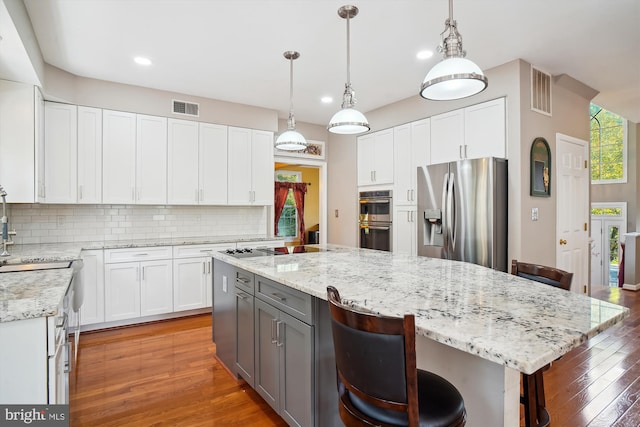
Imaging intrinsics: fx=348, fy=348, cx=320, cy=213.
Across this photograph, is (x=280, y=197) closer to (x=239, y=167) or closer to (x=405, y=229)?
(x=239, y=167)

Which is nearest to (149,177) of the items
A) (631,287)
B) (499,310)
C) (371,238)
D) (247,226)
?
(247,226)

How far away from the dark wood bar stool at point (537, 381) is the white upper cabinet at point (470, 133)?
1.82m

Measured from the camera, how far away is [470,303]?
136 cm

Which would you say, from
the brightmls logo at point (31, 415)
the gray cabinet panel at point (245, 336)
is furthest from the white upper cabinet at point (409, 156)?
the brightmls logo at point (31, 415)

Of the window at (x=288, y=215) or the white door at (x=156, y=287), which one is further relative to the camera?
the window at (x=288, y=215)

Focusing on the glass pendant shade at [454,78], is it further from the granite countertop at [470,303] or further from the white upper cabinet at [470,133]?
the white upper cabinet at [470,133]

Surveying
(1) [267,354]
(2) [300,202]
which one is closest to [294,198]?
(2) [300,202]

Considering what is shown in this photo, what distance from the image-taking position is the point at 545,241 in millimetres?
3609

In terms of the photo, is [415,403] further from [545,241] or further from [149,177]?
[149,177]

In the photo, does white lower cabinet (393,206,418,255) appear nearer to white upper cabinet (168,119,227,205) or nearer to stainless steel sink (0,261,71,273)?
white upper cabinet (168,119,227,205)

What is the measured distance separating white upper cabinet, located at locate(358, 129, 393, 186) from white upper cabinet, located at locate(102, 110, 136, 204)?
302cm

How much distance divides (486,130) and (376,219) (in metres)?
1.86

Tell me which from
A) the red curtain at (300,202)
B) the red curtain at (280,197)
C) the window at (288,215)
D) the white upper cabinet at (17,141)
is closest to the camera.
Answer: the white upper cabinet at (17,141)

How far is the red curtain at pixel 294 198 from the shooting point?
7.77 m
